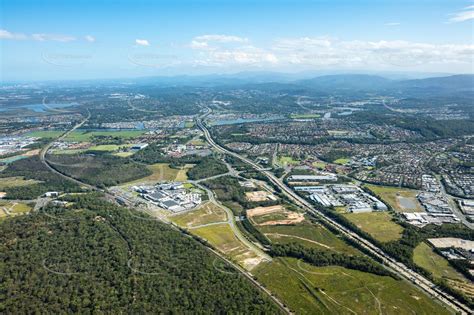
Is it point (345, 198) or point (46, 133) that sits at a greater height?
point (46, 133)

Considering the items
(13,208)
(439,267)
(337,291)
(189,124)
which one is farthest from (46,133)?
(439,267)

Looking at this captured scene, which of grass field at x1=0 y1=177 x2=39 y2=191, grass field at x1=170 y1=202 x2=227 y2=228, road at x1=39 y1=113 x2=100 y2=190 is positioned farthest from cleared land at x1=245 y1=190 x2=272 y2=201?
grass field at x1=0 y1=177 x2=39 y2=191

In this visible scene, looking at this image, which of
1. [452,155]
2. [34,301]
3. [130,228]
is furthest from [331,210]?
[452,155]

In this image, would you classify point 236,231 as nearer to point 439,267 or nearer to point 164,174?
point 439,267

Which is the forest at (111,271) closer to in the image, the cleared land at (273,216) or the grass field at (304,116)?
the cleared land at (273,216)

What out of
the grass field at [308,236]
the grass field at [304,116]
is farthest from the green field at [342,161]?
the grass field at [304,116]

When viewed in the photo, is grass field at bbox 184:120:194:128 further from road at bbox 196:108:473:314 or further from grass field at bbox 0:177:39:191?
road at bbox 196:108:473:314
